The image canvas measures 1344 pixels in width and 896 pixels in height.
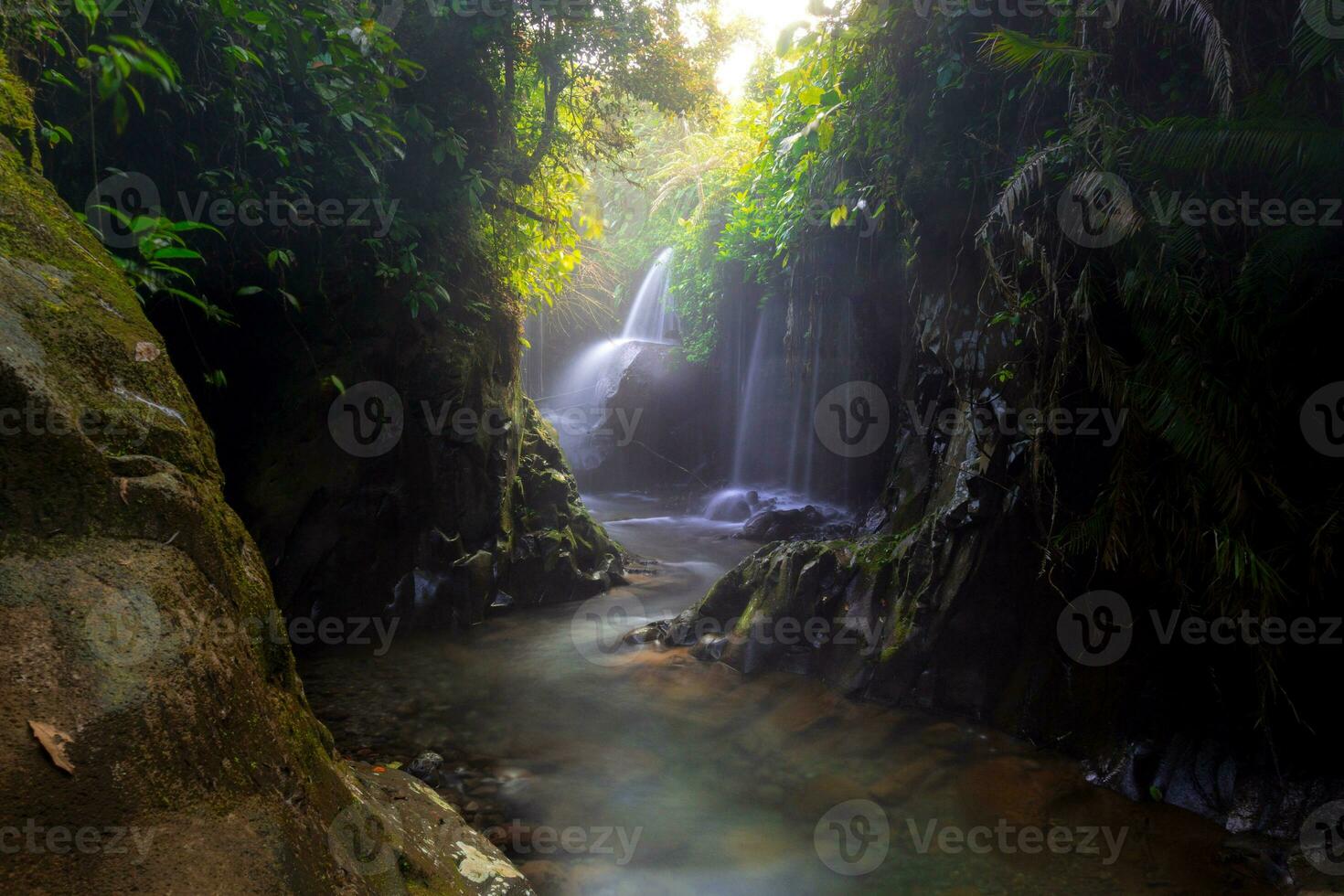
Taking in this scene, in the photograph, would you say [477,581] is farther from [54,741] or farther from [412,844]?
[54,741]

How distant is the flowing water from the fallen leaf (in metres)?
2.31

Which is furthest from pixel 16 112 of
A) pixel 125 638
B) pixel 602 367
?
pixel 602 367

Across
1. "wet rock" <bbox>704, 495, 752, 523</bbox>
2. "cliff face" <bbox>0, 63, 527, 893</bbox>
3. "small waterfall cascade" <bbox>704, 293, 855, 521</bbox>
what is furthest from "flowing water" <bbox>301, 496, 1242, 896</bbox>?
"small waterfall cascade" <bbox>704, 293, 855, 521</bbox>

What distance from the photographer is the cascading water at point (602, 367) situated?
15.8 meters

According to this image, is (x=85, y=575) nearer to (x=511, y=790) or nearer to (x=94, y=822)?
(x=94, y=822)

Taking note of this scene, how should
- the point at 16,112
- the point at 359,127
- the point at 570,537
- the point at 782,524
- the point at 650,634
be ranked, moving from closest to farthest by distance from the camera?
the point at 16,112 < the point at 359,127 < the point at 650,634 < the point at 570,537 < the point at 782,524

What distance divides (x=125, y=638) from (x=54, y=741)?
0.79ft

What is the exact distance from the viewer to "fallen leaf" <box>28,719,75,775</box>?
1.44 metres

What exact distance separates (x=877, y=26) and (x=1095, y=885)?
5.39m

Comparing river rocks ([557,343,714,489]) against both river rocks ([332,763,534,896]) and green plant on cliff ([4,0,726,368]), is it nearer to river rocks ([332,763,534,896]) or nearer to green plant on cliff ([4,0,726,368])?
green plant on cliff ([4,0,726,368])

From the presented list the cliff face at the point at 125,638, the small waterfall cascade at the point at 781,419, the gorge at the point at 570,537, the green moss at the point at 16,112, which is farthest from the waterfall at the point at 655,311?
the cliff face at the point at 125,638

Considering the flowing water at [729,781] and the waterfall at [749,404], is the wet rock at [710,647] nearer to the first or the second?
the flowing water at [729,781]

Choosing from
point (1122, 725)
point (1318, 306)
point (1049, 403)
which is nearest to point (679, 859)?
point (1122, 725)

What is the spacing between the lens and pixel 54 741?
146 cm
